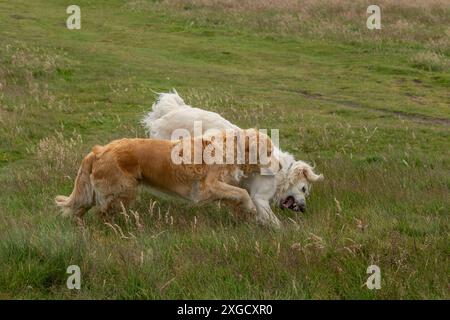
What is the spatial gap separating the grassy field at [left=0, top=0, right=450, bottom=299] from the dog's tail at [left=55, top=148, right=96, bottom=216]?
0.59 feet

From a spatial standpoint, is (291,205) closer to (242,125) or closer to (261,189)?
(261,189)

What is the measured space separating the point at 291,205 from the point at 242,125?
5.29 metres

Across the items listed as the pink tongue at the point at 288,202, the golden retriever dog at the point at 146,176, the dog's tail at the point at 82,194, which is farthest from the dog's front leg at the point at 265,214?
the dog's tail at the point at 82,194

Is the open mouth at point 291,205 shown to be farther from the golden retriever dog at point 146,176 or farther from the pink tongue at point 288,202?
the golden retriever dog at point 146,176

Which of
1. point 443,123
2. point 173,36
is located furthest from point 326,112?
point 173,36

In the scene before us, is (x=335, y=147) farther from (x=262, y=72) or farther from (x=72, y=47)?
(x=72, y=47)

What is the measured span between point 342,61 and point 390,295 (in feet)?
61.3

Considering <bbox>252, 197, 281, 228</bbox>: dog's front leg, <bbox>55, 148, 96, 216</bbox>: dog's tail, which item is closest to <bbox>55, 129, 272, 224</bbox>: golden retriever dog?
<bbox>55, 148, 96, 216</bbox>: dog's tail

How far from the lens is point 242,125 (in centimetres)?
1379

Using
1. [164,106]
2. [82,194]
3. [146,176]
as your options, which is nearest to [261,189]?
[146,176]

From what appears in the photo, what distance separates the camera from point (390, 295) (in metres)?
5.61

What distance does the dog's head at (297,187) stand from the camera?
8.65 m

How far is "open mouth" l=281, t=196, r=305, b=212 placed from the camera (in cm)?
857
